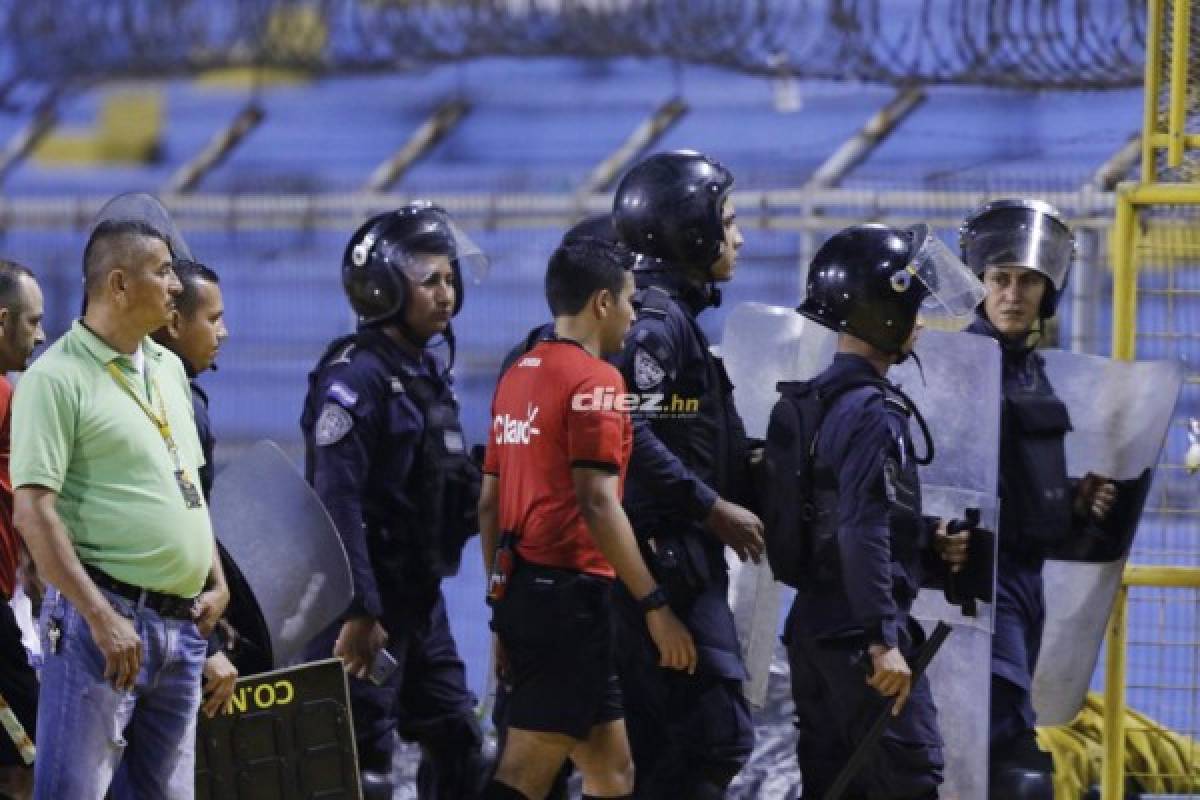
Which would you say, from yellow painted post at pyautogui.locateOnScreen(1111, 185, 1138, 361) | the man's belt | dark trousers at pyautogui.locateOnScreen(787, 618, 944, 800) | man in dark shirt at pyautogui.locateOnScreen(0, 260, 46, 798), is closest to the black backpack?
dark trousers at pyautogui.locateOnScreen(787, 618, 944, 800)

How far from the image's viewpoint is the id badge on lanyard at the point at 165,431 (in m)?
4.66

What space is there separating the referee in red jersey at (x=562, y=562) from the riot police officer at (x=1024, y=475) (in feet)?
3.09

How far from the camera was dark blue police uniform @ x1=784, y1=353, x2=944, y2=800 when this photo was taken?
5.06m

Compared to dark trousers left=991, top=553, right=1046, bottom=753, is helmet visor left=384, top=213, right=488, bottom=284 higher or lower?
higher

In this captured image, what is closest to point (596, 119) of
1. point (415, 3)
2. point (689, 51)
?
point (415, 3)

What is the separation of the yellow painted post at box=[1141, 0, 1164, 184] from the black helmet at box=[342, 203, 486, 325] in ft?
5.69

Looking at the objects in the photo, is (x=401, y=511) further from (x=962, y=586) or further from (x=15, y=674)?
(x=962, y=586)

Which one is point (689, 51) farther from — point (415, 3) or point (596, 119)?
point (596, 119)

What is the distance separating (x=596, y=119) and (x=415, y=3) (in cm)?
288

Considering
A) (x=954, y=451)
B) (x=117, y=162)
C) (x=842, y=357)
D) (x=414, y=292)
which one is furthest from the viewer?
(x=117, y=162)

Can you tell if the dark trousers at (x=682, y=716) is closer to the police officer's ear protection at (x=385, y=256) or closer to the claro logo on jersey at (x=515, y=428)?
the claro logo on jersey at (x=515, y=428)

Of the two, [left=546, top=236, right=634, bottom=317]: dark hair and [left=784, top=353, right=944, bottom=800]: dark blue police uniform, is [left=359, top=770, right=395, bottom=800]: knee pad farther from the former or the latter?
[left=546, top=236, right=634, bottom=317]: dark hair

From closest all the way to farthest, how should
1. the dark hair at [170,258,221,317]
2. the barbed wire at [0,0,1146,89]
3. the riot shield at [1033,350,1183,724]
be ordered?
the dark hair at [170,258,221,317] < the riot shield at [1033,350,1183,724] < the barbed wire at [0,0,1146,89]

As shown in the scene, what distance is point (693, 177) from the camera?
18.9ft
